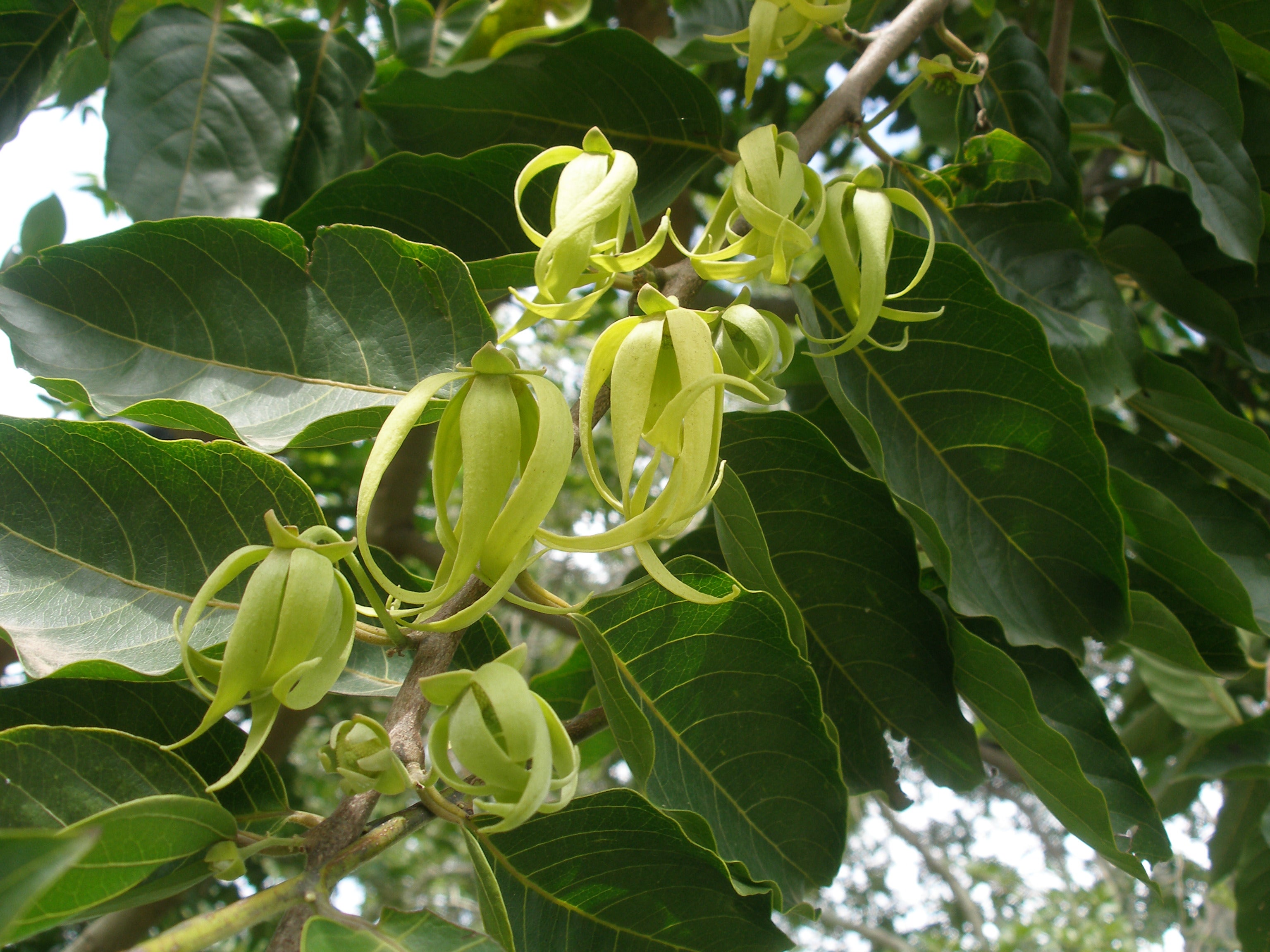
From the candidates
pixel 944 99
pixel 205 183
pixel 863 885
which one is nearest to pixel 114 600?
pixel 205 183

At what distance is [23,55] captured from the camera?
40.9 inches

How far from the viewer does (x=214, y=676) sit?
418mm

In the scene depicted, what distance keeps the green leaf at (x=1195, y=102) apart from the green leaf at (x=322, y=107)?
911mm

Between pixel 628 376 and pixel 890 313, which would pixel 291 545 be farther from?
pixel 890 313

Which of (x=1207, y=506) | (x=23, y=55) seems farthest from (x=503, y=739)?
(x=23, y=55)

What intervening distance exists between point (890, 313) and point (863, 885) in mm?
6022

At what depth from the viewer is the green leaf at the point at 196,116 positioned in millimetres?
999

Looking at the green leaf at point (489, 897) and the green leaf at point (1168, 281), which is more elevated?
the green leaf at point (1168, 281)

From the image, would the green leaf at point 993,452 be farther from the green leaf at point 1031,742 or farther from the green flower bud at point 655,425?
the green flower bud at point 655,425

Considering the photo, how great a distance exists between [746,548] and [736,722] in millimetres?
121

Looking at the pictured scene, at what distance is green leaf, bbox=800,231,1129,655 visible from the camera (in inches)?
28.9

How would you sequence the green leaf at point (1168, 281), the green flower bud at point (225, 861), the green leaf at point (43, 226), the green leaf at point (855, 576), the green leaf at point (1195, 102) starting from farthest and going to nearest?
the green leaf at point (43, 226), the green leaf at point (1168, 281), the green leaf at point (1195, 102), the green leaf at point (855, 576), the green flower bud at point (225, 861)

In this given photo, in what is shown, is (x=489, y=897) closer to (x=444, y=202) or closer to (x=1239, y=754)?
(x=444, y=202)

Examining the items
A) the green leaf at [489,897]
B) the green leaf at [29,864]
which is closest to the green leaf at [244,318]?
the green leaf at [489,897]
